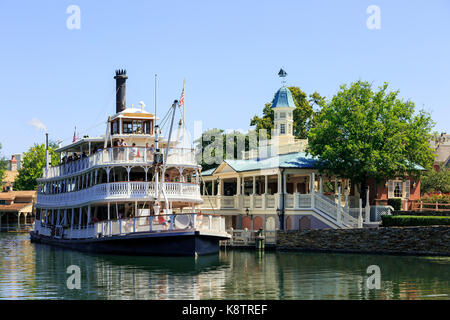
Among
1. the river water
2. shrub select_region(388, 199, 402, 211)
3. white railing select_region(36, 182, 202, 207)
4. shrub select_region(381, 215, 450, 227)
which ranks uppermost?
white railing select_region(36, 182, 202, 207)

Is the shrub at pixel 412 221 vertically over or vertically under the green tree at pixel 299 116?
under

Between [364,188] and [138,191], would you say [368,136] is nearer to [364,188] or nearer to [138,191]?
[364,188]

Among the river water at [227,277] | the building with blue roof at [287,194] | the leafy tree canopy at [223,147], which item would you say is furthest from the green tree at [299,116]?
the river water at [227,277]

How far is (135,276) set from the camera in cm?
2555

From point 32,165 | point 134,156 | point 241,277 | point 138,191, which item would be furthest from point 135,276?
point 32,165

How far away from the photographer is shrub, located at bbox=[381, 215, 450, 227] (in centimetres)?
3581

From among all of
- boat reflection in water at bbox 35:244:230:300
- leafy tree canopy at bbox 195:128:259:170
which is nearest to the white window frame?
leafy tree canopy at bbox 195:128:259:170

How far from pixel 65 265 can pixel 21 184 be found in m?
52.4

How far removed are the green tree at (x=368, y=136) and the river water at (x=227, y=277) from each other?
722cm

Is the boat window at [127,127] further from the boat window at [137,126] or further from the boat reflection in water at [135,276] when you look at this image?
the boat reflection in water at [135,276]

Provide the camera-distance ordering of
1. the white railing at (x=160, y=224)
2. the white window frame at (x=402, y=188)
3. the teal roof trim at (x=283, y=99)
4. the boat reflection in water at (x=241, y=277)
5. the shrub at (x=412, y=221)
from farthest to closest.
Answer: the teal roof trim at (x=283, y=99) < the white window frame at (x=402, y=188) < the shrub at (x=412, y=221) < the white railing at (x=160, y=224) < the boat reflection in water at (x=241, y=277)

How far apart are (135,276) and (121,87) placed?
79.9 ft

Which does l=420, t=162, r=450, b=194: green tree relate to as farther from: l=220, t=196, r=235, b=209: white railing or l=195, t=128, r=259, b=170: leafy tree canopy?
l=220, t=196, r=235, b=209: white railing

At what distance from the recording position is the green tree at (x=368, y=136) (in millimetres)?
39875
